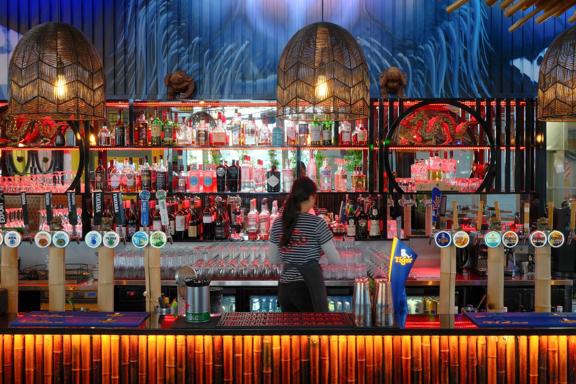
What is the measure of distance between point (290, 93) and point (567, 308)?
12.1 ft

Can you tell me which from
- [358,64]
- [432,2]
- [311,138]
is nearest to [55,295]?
[358,64]

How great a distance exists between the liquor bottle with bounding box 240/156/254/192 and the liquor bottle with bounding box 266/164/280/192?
6.6 inches

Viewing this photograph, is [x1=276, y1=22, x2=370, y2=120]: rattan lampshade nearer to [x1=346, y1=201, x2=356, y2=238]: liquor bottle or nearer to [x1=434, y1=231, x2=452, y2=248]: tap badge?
[x1=434, y1=231, x2=452, y2=248]: tap badge

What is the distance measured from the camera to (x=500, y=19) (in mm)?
6262

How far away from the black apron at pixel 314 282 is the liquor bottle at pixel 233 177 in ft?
6.06

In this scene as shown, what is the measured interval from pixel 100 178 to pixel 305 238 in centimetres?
260

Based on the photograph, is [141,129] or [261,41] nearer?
[141,129]

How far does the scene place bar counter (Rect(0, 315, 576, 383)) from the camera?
3.03m

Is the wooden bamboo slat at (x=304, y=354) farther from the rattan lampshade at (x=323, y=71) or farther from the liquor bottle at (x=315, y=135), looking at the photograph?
the liquor bottle at (x=315, y=135)

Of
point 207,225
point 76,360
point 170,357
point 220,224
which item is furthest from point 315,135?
point 76,360

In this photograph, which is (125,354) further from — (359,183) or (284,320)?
(359,183)

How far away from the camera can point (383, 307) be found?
9.93ft

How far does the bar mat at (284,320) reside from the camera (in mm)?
3066

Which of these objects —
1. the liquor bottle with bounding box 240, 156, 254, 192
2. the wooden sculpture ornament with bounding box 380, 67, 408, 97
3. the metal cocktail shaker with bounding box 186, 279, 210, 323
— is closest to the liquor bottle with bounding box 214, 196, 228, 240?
the liquor bottle with bounding box 240, 156, 254, 192
